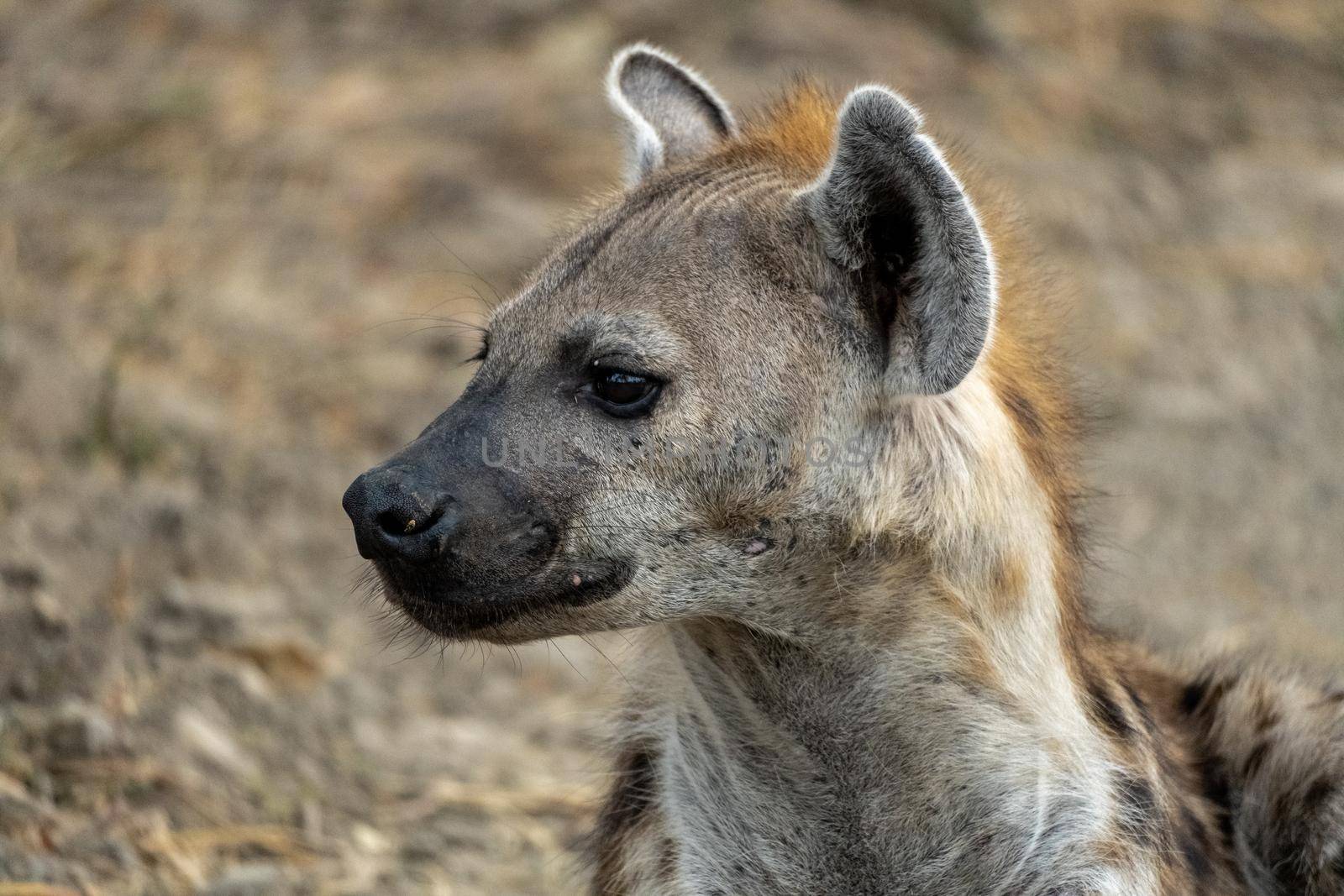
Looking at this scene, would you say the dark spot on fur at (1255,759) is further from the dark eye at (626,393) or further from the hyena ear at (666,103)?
the hyena ear at (666,103)

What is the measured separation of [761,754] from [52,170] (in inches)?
146

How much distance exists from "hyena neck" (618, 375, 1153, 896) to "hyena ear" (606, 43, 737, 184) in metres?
0.87

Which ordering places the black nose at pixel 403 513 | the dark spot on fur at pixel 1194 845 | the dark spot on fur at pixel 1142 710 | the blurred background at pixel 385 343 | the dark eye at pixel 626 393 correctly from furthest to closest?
the blurred background at pixel 385 343
the dark spot on fur at pixel 1142 710
the dark spot on fur at pixel 1194 845
the dark eye at pixel 626 393
the black nose at pixel 403 513

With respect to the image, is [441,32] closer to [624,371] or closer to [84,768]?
[84,768]

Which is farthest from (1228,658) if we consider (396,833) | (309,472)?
(309,472)

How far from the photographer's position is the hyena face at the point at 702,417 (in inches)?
88.4

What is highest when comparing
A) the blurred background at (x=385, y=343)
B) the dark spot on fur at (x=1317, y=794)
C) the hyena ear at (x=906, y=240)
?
the hyena ear at (x=906, y=240)

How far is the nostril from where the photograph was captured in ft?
7.26

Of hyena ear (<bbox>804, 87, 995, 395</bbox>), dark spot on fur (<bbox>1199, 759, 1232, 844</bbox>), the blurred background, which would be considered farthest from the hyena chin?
the blurred background

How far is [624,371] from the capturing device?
92.3 inches

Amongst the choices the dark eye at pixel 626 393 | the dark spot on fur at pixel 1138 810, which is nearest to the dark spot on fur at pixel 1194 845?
the dark spot on fur at pixel 1138 810

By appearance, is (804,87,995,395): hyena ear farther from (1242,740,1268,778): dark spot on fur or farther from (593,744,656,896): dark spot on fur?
(1242,740,1268,778): dark spot on fur

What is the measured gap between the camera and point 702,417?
2.34 m

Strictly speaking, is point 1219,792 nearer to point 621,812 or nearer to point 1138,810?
point 1138,810
